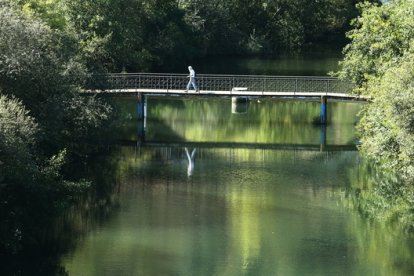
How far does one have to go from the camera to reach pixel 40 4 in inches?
1585

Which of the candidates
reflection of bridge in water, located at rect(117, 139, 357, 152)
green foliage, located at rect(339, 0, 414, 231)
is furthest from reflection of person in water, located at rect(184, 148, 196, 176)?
green foliage, located at rect(339, 0, 414, 231)

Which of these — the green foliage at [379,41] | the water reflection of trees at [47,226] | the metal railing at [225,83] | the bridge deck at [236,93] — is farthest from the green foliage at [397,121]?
the metal railing at [225,83]

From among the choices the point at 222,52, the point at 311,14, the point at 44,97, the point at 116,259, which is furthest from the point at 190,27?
the point at 116,259

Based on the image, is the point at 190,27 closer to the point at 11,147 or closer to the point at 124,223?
the point at 124,223

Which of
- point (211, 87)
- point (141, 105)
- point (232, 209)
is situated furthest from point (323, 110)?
point (232, 209)

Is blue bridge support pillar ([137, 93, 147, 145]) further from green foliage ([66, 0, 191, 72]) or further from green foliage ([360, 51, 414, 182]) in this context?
green foliage ([360, 51, 414, 182])

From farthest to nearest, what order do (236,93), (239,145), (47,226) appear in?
(236,93) → (239,145) → (47,226)

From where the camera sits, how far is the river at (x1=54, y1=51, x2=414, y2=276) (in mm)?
23672

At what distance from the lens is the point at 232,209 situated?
2884cm

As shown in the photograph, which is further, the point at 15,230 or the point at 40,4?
the point at 40,4

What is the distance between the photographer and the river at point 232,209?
23672 millimetres

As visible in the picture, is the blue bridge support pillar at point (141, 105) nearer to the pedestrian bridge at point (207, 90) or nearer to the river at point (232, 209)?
the pedestrian bridge at point (207, 90)

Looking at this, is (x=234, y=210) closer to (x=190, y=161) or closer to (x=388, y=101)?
(x=388, y=101)

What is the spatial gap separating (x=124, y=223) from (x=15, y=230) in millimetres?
4967
